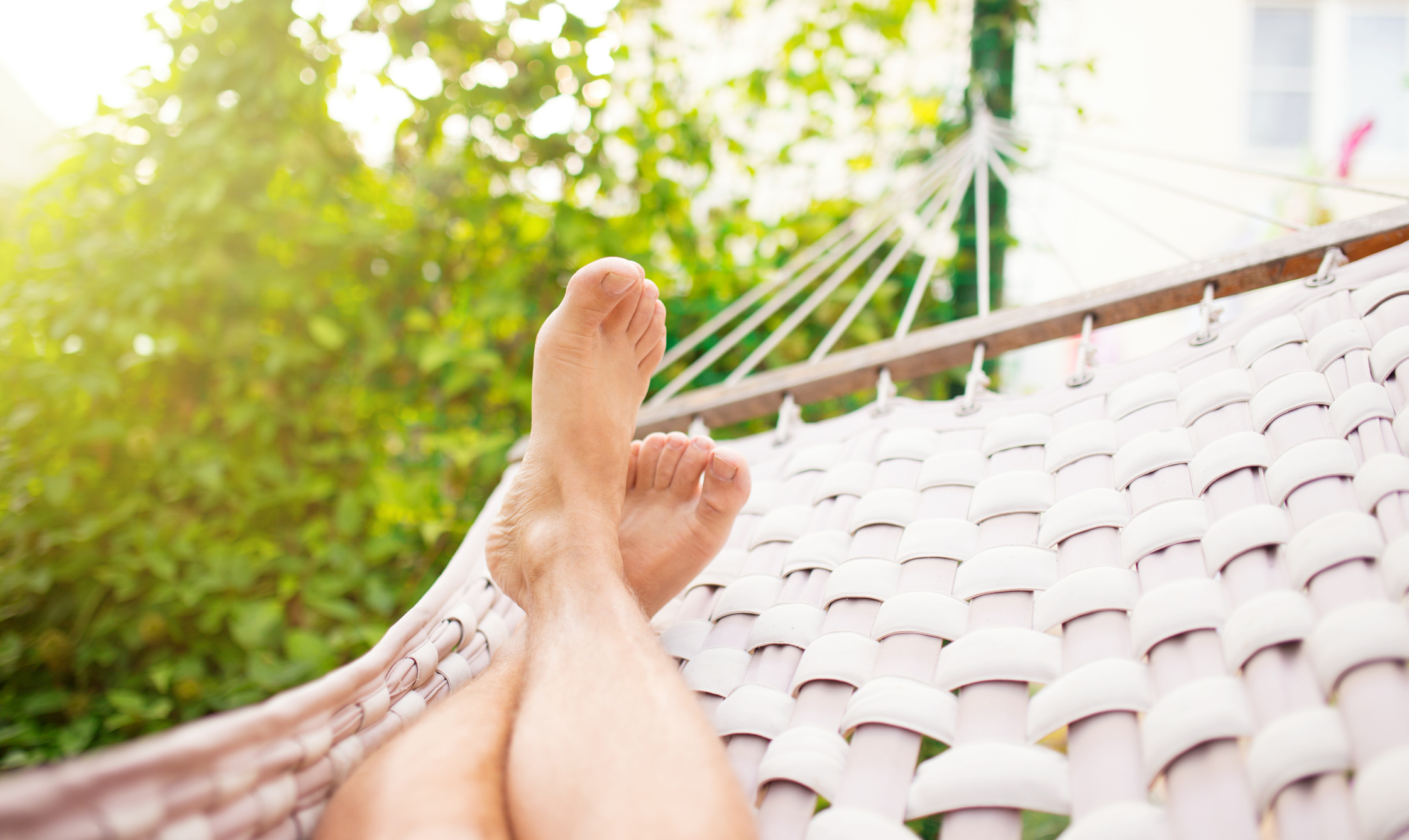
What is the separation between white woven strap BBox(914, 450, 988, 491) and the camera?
896 mm

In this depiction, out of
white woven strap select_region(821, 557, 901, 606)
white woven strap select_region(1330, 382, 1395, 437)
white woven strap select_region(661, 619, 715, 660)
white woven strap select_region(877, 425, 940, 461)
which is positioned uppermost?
white woven strap select_region(1330, 382, 1395, 437)

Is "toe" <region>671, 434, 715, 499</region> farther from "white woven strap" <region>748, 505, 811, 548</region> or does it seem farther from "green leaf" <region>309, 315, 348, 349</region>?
"green leaf" <region>309, 315, 348, 349</region>

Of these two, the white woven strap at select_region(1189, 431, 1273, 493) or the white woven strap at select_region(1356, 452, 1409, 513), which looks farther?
the white woven strap at select_region(1189, 431, 1273, 493)

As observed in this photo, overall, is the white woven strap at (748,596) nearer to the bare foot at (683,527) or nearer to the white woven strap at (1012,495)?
the bare foot at (683,527)

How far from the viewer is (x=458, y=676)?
2.50ft

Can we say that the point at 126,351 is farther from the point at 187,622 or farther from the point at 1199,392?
the point at 1199,392

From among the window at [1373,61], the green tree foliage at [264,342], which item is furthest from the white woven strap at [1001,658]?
the window at [1373,61]

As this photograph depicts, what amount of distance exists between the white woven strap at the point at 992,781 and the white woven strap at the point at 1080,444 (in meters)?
0.37

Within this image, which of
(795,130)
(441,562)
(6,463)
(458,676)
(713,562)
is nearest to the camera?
(458,676)

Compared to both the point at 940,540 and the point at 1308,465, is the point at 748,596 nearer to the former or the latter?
the point at 940,540

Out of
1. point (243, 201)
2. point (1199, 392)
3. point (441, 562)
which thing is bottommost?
point (441, 562)

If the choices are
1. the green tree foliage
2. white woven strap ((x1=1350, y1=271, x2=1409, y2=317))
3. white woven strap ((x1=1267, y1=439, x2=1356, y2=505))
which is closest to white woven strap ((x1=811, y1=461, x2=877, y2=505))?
white woven strap ((x1=1267, y1=439, x2=1356, y2=505))

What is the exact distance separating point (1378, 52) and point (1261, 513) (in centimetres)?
589

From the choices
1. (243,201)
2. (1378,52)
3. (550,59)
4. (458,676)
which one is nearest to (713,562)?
(458,676)
